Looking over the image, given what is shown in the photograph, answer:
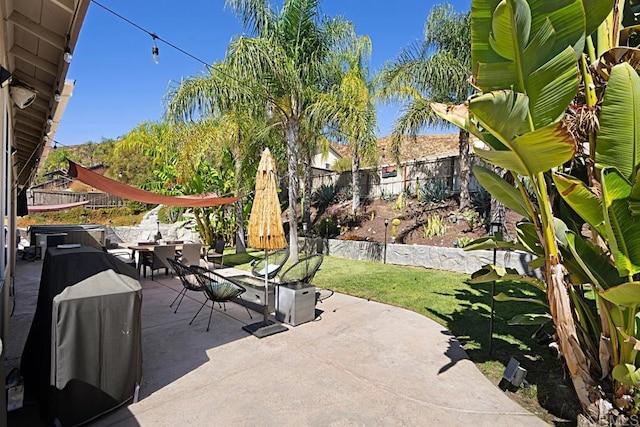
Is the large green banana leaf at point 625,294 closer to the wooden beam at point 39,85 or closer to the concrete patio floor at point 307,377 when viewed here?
the concrete patio floor at point 307,377

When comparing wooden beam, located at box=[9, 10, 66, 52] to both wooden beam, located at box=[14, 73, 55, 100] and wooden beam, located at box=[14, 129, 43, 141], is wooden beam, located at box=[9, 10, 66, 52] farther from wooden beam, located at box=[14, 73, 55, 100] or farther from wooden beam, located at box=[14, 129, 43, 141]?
wooden beam, located at box=[14, 129, 43, 141]

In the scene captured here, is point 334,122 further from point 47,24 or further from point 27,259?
point 27,259

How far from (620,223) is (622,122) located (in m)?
0.77

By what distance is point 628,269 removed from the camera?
2.56 meters

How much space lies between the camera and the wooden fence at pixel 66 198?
969 inches

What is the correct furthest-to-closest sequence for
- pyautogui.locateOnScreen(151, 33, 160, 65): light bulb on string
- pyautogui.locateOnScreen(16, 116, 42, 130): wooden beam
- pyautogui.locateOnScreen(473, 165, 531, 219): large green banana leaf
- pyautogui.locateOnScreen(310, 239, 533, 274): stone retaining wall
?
pyautogui.locateOnScreen(310, 239, 533, 274): stone retaining wall
pyautogui.locateOnScreen(16, 116, 42, 130): wooden beam
pyautogui.locateOnScreen(151, 33, 160, 65): light bulb on string
pyautogui.locateOnScreen(473, 165, 531, 219): large green banana leaf

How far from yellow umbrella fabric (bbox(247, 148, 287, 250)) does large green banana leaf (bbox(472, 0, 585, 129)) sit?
3.69m

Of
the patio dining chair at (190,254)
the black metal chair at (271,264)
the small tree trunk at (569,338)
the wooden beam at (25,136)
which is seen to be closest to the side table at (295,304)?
the black metal chair at (271,264)

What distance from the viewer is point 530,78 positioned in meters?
2.55

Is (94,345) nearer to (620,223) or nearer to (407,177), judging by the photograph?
(620,223)

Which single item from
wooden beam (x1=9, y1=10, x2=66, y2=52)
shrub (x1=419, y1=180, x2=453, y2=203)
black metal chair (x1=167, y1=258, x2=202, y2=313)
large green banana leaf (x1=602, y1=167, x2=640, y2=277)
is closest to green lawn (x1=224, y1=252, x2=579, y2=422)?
large green banana leaf (x1=602, y1=167, x2=640, y2=277)

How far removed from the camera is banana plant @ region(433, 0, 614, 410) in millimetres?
2305

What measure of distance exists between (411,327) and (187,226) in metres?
15.7

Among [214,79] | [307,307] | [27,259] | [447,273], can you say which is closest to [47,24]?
[307,307]
